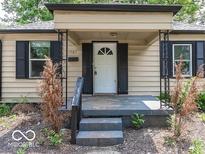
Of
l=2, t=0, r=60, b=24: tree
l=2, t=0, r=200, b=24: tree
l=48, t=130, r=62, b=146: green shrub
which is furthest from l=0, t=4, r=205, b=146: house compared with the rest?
l=2, t=0, r=60, b=24: tree

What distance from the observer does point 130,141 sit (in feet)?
24.5

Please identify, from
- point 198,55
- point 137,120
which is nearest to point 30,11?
point 198,55

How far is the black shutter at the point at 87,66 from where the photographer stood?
1293cm

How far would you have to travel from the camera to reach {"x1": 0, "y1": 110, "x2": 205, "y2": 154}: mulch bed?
6.85 m

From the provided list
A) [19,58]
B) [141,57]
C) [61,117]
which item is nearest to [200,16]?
[141,57]

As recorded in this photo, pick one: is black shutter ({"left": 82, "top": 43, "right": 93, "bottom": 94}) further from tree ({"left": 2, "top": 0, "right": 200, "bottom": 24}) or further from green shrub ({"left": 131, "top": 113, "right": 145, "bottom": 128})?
tree ({"left": 2, "top": 0, "right": 200, "bottom": 24})

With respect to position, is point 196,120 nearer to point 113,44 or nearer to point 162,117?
point 162,117

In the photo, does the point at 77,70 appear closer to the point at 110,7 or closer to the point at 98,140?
the point at 110,7

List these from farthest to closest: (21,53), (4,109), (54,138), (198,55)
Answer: (198,55)
(21,53)
(4,109)
(54,138)

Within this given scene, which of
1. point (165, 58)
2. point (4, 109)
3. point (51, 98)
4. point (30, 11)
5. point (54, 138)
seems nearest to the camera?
point (54, 138)

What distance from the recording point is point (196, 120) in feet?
31.0

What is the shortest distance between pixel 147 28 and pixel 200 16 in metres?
26.7

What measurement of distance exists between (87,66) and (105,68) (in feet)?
2.43

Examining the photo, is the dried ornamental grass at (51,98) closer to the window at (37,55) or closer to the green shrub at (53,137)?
the green shrub at (53,137)
